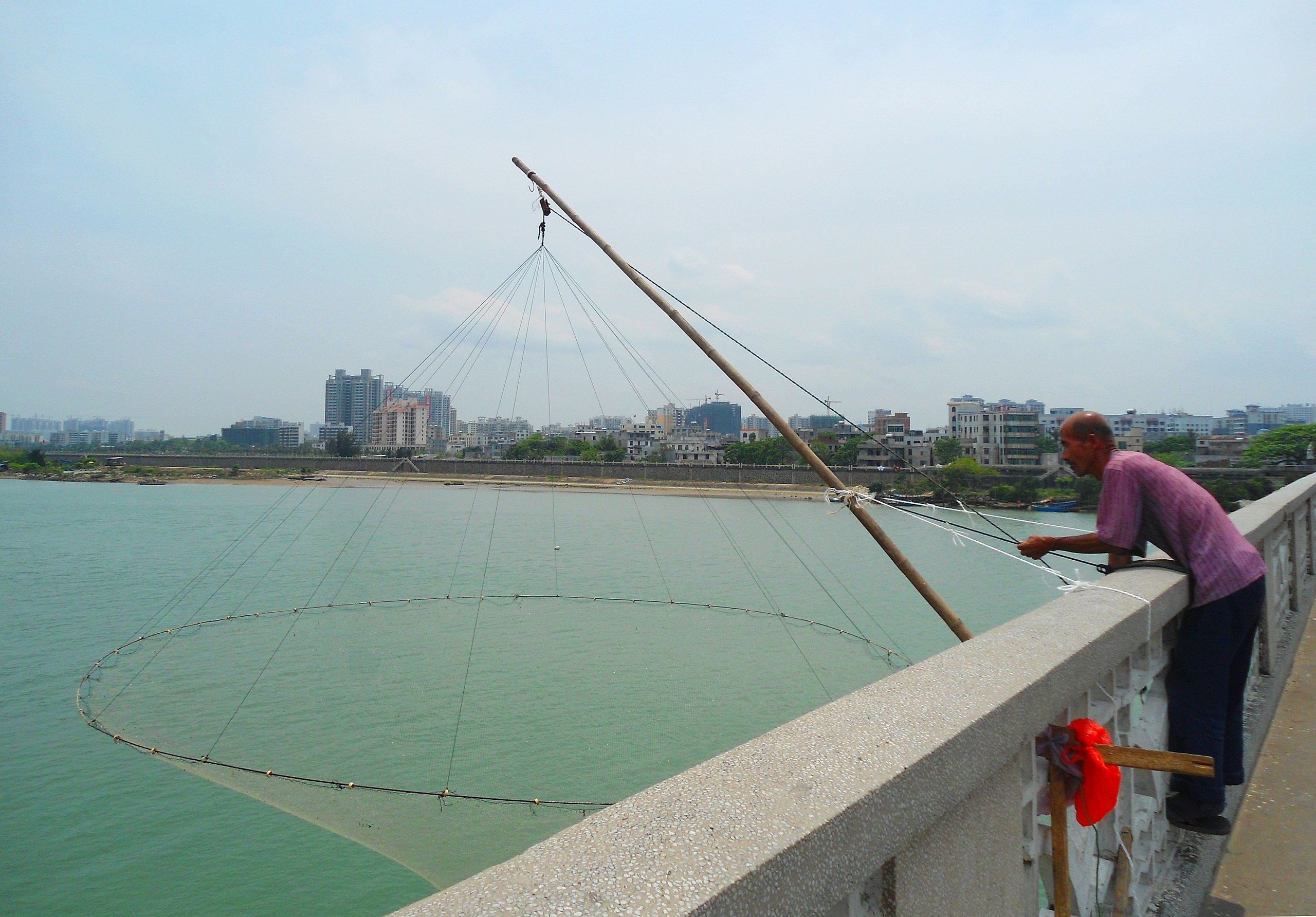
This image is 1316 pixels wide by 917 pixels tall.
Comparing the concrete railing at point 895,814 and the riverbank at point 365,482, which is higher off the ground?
the concrete railing at point 895,814

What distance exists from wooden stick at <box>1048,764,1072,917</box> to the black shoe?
1.02 m

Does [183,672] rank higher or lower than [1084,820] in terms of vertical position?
lower

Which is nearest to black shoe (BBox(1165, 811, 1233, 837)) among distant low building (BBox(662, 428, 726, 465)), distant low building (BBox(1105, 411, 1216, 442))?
distant low building (BBox(662, 428, 726, 465))

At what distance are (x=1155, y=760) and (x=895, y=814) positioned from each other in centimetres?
95

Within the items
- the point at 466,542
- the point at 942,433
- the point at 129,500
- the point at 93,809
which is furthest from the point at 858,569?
the point at 942,433

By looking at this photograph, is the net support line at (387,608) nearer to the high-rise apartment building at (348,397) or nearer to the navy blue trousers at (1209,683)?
the navy blue trousers at (1209,683)

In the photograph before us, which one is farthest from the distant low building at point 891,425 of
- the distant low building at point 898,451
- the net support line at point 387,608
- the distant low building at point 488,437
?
the net support line at point 387,608

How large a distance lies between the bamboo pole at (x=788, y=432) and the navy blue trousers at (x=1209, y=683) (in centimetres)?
204

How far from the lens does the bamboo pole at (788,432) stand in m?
5.03

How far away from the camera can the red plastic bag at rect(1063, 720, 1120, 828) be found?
5.37 ft

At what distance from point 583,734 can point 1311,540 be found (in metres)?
9.29

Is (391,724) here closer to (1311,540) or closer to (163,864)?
(163,864)

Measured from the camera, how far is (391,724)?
1203cm

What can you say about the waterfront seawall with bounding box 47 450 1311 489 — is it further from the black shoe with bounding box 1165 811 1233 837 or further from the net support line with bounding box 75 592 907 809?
the black shoe with bounding box 1165 811 1233 837
